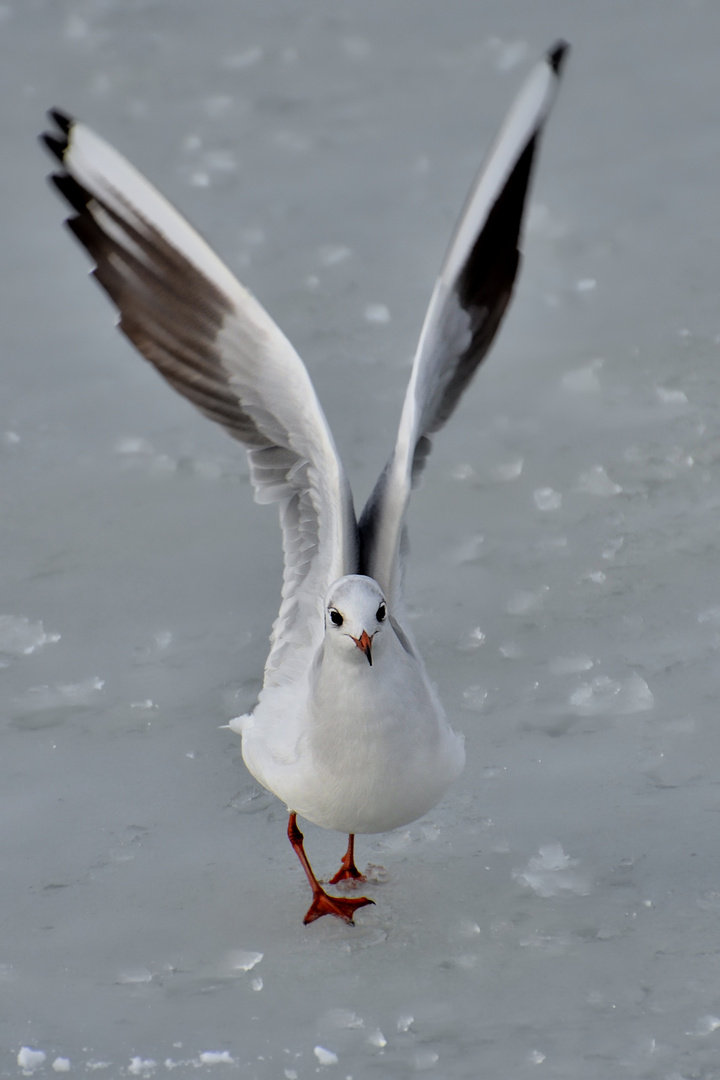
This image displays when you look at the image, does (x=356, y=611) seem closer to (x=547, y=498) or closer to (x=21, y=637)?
(x=21, y=637)

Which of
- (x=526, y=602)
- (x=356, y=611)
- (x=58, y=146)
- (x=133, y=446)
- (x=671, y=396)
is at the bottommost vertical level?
(x=526, y=602)

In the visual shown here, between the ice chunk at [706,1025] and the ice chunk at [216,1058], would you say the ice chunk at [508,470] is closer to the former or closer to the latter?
the ice chunk at [706,1025]

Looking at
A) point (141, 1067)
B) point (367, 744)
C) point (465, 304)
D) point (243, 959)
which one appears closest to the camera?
point (141, 1067)

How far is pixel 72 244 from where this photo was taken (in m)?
6.18

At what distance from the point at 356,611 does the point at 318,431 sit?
49 centimetres

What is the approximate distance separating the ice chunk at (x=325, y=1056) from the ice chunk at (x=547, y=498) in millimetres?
2301

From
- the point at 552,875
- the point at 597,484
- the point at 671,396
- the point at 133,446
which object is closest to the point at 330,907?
the point at 552,875

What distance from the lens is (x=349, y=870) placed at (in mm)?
3383

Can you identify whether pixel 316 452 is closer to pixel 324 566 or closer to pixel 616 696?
pixel 324 566

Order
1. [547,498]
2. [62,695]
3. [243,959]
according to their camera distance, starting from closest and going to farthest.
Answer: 1. [243,959]
2. [62,695]
3. [547,498]

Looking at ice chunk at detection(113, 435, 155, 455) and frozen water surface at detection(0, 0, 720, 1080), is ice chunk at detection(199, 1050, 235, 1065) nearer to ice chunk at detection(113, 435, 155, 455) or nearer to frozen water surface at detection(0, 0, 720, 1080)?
frozen water surface at detection(0, 0, 720, 1080)

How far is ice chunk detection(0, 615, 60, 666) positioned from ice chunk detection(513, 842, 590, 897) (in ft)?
5.29

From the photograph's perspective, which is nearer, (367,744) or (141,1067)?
(141,1067)

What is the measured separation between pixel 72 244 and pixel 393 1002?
163 inches
